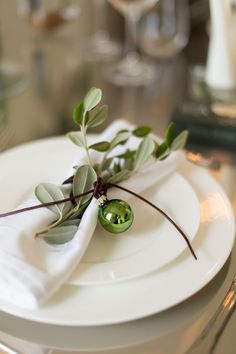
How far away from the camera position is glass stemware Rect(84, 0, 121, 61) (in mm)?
1046

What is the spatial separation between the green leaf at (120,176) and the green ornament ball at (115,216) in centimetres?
5

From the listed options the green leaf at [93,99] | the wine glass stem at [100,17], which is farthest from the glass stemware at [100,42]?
the green leaf at [93,99]

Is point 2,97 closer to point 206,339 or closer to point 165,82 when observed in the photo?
point 165,82

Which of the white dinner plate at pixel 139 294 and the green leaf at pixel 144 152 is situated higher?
the green leaf at pixel 144 152

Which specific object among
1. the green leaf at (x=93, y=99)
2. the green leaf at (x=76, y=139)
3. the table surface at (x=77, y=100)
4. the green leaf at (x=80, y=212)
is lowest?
the table surface at (x=77, y=100)

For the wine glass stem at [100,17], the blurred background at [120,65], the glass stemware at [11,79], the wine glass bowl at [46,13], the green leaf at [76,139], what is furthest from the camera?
the wine glass stem at [100,17]

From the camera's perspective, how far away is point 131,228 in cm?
50

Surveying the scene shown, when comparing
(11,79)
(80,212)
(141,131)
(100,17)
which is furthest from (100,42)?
(80,212)

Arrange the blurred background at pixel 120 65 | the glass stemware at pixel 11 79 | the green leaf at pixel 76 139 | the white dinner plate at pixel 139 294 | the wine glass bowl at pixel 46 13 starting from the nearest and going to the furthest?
the white dinner plate at pixel 139 294 → the green leaf at pixel 76 139 → the blurred background at pixel 120 65 → the glass stemware at pixel 11 79 → the wine glass bowl at pixel 46 13

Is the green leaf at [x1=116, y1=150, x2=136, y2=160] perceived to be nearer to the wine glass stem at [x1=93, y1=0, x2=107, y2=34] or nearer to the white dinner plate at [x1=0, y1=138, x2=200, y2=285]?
the white dinner plate at [x1=0, y1=138, x2=200, y2=285]

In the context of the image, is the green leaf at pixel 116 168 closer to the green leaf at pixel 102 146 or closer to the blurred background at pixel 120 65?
the green leaf at pixel 102 146

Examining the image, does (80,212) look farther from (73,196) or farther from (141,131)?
(141,131)

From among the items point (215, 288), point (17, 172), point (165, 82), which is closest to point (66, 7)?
point (165, 82)

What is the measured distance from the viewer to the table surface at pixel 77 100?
1.45 feet
